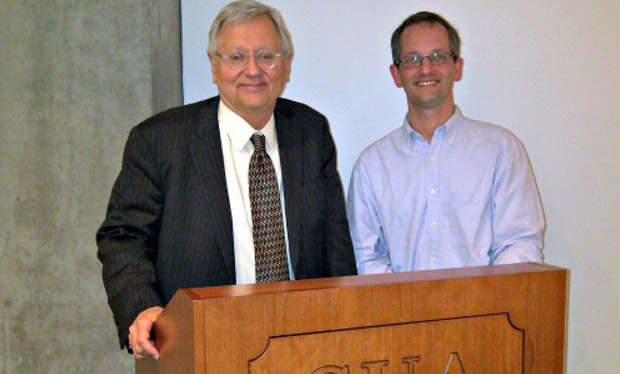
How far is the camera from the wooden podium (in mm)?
1062

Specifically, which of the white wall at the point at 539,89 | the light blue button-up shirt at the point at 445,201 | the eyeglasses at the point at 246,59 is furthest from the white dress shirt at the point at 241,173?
the white wall at the point at 539,89

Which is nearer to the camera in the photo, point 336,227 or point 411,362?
point 411,362

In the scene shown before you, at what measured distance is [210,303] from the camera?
1.04 meters

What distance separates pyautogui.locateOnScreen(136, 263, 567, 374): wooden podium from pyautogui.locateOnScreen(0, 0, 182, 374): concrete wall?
1.45m

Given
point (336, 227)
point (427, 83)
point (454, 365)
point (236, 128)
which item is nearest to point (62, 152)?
point (236, 128)

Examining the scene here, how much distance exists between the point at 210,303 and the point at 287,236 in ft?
2.83

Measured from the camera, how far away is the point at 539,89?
10.00ft

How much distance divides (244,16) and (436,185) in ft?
3.07

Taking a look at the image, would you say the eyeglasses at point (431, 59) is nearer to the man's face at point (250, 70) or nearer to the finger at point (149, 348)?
the man's face at point (250, 70)

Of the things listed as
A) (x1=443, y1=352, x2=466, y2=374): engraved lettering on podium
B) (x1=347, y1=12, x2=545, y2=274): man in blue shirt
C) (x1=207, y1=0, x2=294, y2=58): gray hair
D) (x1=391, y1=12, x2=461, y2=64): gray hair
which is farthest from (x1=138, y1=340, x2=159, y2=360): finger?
(x1=391, y1=12, x2=461, y2=64): gray hair

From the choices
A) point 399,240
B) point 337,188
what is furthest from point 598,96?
point 337,188

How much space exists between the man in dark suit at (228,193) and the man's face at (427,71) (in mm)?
538

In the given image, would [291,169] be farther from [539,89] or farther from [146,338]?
[539,89]

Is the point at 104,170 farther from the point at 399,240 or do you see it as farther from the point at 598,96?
the point at 598,96
